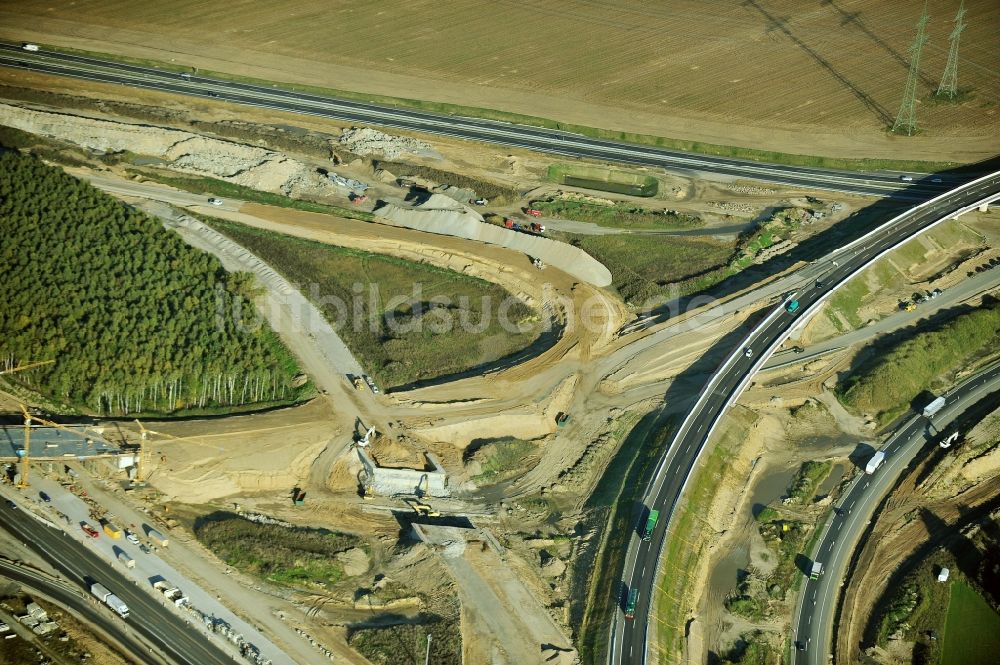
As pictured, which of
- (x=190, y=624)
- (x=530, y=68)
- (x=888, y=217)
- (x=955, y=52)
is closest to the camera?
(x=190, y=624)

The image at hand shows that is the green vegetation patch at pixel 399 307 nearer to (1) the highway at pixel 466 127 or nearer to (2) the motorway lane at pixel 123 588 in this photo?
(2) the motorway lane at pixel 123 588

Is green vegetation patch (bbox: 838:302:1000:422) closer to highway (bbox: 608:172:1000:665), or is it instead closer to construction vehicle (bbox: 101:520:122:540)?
highway (bbox: 608:172:1000:665)

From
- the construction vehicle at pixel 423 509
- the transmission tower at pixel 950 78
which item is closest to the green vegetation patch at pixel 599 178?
the transmission tower at pixel 950 78

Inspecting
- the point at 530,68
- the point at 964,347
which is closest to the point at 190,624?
the point at 964,347

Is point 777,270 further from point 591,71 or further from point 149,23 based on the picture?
point 149,23

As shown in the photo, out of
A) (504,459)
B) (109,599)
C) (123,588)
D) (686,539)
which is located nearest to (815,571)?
(686,539)

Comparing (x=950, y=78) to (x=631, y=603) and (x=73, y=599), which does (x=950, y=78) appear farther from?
(x=73, y=599)

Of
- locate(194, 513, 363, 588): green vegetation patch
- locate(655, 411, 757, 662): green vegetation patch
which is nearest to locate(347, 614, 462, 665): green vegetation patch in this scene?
locate(194, 513, 363, 588): green vegetation patch
